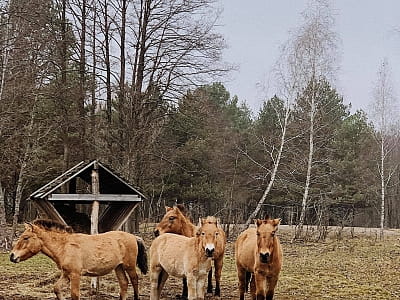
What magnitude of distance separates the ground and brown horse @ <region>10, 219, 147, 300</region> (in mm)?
1134

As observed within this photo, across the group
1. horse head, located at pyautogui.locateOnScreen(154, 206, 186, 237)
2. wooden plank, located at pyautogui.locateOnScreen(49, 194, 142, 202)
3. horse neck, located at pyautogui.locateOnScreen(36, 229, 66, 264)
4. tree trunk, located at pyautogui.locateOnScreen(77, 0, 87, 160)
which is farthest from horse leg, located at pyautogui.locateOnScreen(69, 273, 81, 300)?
tree trunk, located at pyautogui.locateOnScreen(77, 0, 87, 160)

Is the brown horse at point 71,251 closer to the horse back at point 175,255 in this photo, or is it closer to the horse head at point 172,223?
the horse back at point 175,255

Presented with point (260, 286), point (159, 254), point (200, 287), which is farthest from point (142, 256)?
point (260, 286)

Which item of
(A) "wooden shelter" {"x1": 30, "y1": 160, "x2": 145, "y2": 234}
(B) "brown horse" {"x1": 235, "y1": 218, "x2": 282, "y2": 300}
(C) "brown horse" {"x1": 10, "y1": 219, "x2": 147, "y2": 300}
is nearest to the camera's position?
(B) "brown horse" {"x1": 235, "y1": 218, "x2": 282, "y2": 300}

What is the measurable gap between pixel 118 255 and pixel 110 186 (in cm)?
342

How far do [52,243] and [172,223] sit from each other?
8.30 feet

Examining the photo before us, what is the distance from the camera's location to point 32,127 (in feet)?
57.7

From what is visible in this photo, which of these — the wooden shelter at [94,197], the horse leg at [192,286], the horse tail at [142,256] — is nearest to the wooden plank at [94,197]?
the wooden shelter at [94,197]

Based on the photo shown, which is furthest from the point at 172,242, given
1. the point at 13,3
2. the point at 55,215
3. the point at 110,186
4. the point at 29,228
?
the point at 13,3

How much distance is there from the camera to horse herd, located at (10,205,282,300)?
6.91 m

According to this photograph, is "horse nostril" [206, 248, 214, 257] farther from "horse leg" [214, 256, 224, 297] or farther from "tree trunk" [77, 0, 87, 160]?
"tree trunk" [77, 0, 87, 160]

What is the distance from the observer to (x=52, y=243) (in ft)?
24.3

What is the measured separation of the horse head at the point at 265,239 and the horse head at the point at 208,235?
1.95 ft

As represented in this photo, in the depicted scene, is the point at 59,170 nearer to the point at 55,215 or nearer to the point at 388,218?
the point at 55,215
